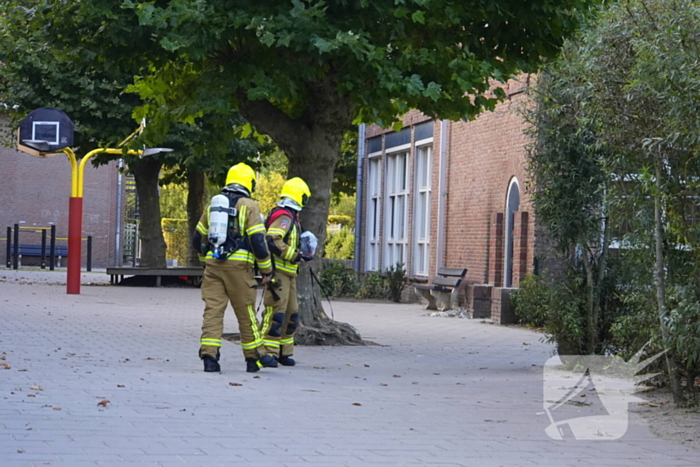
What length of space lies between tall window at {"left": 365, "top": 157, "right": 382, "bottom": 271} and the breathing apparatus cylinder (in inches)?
683

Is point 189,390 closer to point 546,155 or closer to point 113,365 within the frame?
point 113,365

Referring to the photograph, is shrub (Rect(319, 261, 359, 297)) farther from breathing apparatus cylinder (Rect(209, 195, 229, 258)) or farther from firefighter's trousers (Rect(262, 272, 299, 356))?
breathing apparatus cylinder (Rect(209, 195, 229, 258))

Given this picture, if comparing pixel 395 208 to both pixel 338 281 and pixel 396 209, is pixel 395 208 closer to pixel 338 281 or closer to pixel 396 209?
pixel 396 209

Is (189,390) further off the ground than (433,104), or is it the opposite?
(433,104)

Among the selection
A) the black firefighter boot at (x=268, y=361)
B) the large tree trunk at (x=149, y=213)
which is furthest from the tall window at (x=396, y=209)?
the black firefighter boot at (x=268, y=361)

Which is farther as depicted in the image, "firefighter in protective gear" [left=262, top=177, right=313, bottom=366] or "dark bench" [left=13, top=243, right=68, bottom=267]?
"dark bench" [left=13, top=243, right=68, bottom=267]

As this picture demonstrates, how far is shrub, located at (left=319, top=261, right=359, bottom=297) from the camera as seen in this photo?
25828 mm

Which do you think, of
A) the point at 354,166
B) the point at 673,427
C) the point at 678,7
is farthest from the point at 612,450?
the point at 354,166

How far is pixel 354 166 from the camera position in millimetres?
32250

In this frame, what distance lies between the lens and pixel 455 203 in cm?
2192

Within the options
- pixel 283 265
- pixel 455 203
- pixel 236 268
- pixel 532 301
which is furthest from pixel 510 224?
pixel 236 268

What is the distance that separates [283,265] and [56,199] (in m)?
38.4

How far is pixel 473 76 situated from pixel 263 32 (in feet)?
8.23

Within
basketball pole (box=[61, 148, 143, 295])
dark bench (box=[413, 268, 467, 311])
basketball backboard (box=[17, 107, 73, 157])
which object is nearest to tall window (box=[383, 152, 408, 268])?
dark bench (box=[413, 268, 467, 311])
